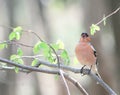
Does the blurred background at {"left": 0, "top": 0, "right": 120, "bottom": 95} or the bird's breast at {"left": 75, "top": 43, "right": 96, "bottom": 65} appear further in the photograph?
the blurred background at {"left": 0, "top": 0, "right": 120, "bottom": 95}

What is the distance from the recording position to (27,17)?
9.36m

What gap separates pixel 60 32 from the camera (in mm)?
10883

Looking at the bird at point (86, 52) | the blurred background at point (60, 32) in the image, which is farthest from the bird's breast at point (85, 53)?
the blurred background at point (60, 32)

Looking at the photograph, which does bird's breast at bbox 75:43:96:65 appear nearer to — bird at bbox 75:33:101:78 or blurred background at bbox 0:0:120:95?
bird at bbox 75:33:101:78

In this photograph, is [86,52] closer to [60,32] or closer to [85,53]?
[85,53]

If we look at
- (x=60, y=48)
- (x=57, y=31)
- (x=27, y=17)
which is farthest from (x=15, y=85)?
(x=60, y=48)

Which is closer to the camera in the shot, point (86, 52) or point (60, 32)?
point (86, 52)

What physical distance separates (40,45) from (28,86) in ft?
21.2

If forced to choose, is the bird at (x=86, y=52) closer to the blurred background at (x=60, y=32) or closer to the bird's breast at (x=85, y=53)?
the bird's breast at (x=85, y=53)

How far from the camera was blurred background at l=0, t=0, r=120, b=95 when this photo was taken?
7016 millimetres

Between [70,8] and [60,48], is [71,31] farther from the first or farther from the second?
[60,48]

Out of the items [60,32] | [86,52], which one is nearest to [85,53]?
[86,52]

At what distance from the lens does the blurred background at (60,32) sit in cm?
702

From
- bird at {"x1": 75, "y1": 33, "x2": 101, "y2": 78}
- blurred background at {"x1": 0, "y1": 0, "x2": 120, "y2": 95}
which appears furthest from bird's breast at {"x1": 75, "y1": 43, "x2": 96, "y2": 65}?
blurred background at {"x1": 0, "y1": 0, "x2": 120, "y2": 95}
